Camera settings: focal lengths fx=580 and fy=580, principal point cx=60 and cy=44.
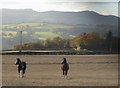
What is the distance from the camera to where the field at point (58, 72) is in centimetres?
835

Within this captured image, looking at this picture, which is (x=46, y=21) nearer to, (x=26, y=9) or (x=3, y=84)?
(x=26, y=9)

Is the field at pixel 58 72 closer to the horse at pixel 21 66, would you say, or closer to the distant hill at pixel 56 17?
the horse at pixel 21 66

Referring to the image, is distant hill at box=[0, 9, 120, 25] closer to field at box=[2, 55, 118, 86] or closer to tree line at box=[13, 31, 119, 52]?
→ tree line at box=[13, 31, 119, 52]

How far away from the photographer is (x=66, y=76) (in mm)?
8359

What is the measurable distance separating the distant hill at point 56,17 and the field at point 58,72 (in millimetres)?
505

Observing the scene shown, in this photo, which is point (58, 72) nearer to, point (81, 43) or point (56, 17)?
point (81, 43)

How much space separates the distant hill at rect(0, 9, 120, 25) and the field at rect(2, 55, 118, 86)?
1.66 ft

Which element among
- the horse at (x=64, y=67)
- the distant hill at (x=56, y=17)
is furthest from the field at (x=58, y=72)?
the distant hill at (x=56, y=17)

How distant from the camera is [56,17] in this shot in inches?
329

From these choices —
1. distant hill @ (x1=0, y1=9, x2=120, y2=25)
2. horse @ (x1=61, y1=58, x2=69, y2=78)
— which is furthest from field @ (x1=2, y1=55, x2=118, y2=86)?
distant hill @ (x1=0, y1=9, x2=120, y2=25)

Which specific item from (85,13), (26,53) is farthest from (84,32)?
(26,53)

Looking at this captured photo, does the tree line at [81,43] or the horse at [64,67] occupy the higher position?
the tree line at [81,43]

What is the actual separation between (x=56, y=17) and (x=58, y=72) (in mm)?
795

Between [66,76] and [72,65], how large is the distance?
18cm
